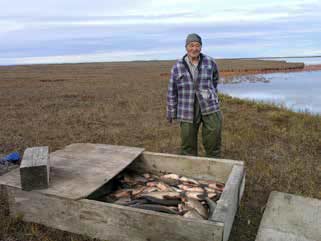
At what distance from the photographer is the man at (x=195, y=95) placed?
479cm

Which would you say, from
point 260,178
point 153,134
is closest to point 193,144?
point 260,178

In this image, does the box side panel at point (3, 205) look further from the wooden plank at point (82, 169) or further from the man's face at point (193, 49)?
the man's face at point (193, 49)

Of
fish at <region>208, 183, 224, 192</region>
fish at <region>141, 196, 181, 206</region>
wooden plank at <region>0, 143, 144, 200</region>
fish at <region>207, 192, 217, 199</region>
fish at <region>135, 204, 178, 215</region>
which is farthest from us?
fish at <region>208, 183, 224, 192</region>

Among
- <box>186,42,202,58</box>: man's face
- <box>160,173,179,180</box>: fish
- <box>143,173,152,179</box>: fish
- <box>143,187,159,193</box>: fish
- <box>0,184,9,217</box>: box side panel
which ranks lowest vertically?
<box>0,184,9,217</box>: box side panel

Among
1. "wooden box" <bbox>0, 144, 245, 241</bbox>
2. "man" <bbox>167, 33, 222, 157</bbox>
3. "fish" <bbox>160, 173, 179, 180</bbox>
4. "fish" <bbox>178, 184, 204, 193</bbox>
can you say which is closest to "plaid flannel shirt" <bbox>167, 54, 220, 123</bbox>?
"man" <bbox>167, 33, 222, 157</bbox>

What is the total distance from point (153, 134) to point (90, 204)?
5.06 meters

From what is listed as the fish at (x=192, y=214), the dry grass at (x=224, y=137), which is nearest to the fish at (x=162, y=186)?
the fish at (x=192, y=214)

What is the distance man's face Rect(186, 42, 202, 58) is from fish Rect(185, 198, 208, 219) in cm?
210

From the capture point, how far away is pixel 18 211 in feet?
12.7

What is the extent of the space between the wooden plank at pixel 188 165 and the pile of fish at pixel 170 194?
119 millimetres

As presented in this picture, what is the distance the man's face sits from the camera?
462cm

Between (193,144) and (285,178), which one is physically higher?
(193,144)

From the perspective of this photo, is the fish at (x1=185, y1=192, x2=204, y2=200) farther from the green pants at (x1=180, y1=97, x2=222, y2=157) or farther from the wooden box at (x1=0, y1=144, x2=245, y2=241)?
the green pants at (x1=180, y1=97, x2=222, y2=157)

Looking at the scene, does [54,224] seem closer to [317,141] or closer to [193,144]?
[193,144]
